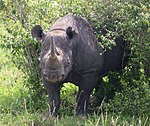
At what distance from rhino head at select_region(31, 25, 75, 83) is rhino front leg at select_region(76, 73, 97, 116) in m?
0.56

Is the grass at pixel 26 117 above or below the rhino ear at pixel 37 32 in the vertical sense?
below

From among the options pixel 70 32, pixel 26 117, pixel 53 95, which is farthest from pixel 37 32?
pixel 26 117

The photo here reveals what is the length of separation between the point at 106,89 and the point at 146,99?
1138 millimetres

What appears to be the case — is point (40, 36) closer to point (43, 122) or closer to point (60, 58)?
point (60, 58)

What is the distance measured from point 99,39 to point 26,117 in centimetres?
160

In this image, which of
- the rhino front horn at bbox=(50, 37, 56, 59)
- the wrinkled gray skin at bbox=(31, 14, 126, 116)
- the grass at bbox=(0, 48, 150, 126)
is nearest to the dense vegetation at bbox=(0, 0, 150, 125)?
the grass at bbox=(0, 48, 150, 126)

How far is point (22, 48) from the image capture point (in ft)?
24.7

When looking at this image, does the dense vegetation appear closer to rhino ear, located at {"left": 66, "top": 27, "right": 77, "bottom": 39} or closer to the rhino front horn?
rhino ear, located at {"left": 66, "top": 27, "right": 77, "bottom": 39}

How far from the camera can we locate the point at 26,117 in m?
6.65

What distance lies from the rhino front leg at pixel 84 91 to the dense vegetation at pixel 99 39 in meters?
0.25

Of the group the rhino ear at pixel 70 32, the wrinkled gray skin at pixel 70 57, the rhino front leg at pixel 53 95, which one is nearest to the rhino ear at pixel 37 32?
the wrinkled gray skin at pixel 70 57

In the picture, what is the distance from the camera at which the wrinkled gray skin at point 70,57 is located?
19.9 feet

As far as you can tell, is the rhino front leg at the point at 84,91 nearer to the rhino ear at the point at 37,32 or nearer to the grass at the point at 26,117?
the grass at the point at 26,117

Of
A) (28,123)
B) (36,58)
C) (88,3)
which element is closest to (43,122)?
(28,123)
